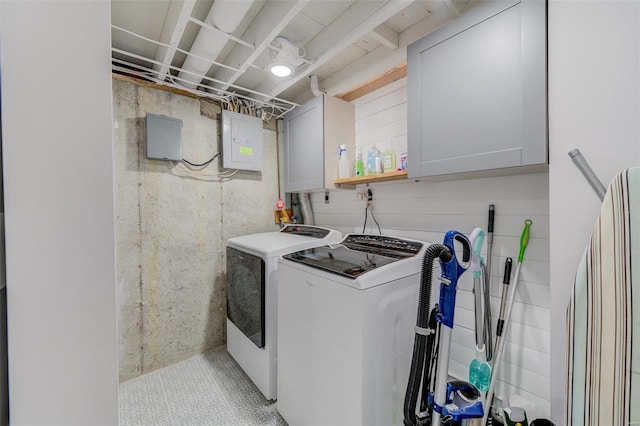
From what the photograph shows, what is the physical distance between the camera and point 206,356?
101 inches

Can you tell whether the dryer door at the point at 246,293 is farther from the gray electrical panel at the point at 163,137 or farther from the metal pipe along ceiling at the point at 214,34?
the metal pipe along ceiling at the point at 214,34

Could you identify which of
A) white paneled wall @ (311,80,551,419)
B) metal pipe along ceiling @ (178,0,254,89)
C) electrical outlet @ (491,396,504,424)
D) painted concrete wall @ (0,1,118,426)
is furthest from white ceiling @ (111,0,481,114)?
electrical outlet @ (491,396,504,424)

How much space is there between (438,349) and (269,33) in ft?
6.61

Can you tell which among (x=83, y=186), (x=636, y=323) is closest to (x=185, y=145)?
(x=83, y=186)

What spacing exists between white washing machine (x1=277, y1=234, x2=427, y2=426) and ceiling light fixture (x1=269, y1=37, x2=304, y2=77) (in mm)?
1450

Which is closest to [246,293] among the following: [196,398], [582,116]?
[196,398]

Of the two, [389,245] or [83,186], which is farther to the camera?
[389,245]

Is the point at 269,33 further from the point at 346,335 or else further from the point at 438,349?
the point at 438,349

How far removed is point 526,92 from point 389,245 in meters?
1.15

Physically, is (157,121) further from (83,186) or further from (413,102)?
(83,186)

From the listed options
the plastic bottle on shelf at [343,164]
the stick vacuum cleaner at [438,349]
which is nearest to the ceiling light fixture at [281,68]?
the plastic bottle on shelf at [343,164]

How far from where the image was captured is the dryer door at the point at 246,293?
200cm

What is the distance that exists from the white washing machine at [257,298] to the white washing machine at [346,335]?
0.17 m

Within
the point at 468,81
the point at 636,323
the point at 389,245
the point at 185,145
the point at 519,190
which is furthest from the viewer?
the point at 185,145
